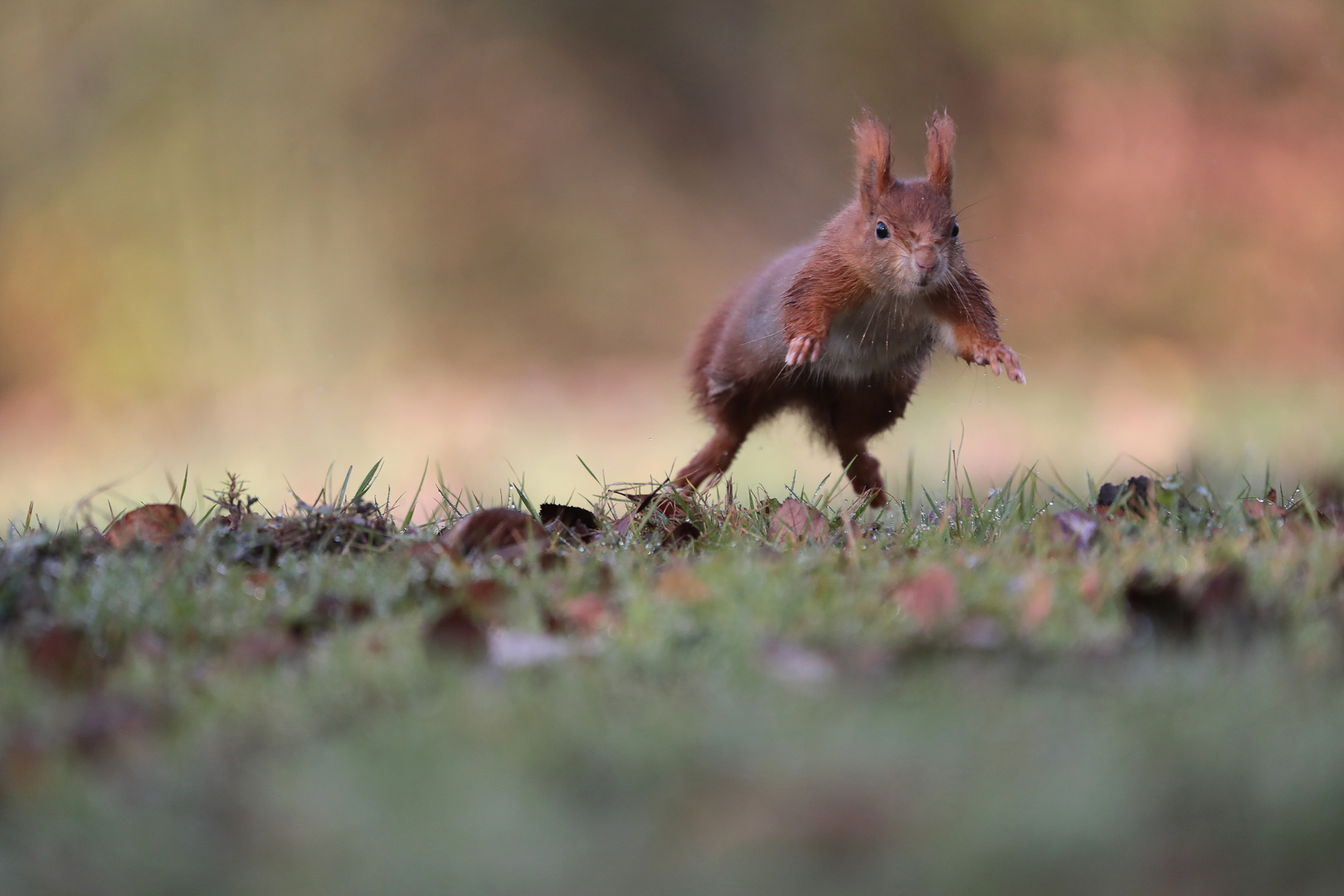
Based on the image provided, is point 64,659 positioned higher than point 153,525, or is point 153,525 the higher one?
point 153,525

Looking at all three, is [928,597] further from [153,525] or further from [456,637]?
[153,525]

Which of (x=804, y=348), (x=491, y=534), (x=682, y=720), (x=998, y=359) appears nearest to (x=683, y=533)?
(x=491, y=534)

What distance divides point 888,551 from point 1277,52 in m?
8.81

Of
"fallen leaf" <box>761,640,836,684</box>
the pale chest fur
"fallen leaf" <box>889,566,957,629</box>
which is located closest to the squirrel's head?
the pale chest fur

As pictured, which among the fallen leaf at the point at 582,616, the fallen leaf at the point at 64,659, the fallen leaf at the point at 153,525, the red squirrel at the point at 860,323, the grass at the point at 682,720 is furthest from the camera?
the red squirrel at the point at 860,323

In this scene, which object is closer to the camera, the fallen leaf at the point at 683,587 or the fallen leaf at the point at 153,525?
the fallen leaf at the point at 683,587

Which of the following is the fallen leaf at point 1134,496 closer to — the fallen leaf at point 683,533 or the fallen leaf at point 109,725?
the fallen leaf at point 683,533

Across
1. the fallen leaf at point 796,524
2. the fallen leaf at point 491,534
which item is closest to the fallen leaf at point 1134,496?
the fallen leaf at point 796,524

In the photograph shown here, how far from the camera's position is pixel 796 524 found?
Result: 2.56m

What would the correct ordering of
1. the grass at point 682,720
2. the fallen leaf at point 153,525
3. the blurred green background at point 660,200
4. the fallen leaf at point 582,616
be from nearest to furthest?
the grass at point 682,720 → the fallen leaf at point 582,616 → the fallen leaf at point 153,525 → the blurred green background at point 660,200

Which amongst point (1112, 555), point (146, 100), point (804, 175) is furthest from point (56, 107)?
point (1112, 555)

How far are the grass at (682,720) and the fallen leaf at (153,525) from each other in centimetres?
15

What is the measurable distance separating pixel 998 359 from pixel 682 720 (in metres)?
1.94

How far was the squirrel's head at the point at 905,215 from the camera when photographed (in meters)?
3.09
